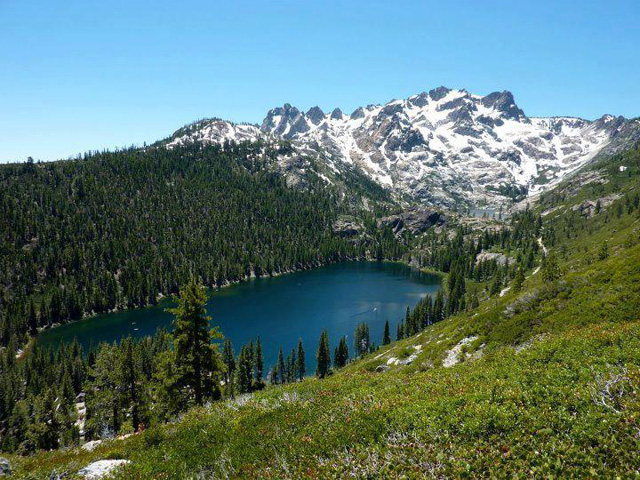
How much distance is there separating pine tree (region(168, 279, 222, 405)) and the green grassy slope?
39.5ft

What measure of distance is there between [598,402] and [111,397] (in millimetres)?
66292

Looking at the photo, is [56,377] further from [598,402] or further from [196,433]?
[598,402]

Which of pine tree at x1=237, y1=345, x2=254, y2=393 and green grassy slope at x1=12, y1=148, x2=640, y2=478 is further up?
green grassy slope at x1=12, y1=148, x2=640, y2=478

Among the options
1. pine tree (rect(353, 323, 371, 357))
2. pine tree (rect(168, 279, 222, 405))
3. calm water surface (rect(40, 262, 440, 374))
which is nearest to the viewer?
pine tree (rect(168, 279, 222, 405))

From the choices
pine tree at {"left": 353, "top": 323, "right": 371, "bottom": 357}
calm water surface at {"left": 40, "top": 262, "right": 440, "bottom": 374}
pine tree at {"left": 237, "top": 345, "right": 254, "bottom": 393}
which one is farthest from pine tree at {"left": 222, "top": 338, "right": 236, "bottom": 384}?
pine tree at {"left": 353, "top": 323, "right": 371, "bottom": 357}

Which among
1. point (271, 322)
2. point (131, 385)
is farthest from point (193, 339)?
point (271, 322)

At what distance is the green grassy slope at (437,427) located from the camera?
437 inches

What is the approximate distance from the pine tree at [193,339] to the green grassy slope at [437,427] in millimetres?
12052

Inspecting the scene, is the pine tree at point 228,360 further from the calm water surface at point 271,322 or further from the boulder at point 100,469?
the boulder at point 100,469

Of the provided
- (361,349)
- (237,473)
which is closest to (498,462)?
(237,473)

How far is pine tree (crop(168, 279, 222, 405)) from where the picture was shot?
1362 inches

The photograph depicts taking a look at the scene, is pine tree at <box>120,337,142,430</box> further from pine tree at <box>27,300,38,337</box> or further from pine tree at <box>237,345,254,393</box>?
pine tree at <box>27,300,38,337</box>

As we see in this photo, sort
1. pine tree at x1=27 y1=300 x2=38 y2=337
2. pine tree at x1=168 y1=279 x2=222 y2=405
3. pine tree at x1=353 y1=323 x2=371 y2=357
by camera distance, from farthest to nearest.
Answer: pine tree at x1=27 y1=300 x2=38 y2=337 < pine tree at x1=353 y1=323 x2=371 y2=357 < pine tree at x1=168 y1=279 x2=222 y2=405

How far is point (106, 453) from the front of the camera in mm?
19734
